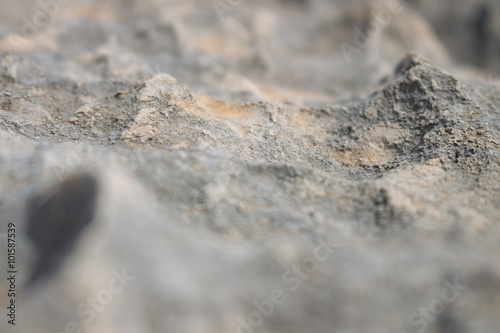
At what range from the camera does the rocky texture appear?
1479 mm

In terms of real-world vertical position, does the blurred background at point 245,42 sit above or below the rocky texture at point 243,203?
above

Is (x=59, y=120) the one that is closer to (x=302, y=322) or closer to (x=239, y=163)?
(x=239, y=163)

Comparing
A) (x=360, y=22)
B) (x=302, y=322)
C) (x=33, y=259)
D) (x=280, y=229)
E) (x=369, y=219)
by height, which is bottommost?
(x=33, y=259)

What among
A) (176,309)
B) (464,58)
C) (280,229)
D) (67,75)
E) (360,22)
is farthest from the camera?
(464,58)

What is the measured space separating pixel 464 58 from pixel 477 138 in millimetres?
3965

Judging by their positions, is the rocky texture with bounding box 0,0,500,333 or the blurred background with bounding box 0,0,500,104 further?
the blurred background with bounding box 0,0,500,104

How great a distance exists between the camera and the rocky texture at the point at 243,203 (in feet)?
4.85

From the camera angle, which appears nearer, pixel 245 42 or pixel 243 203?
pixel 243 203

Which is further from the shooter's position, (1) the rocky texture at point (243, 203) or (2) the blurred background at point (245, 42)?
(2) the blurred background at point (245, 42)

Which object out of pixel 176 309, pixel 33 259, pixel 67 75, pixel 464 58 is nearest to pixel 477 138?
pixel 176 309

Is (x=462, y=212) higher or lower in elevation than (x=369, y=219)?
higher

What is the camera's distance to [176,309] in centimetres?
146

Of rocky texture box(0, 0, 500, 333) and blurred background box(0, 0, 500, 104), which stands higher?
blurred background box(0, 0, 500, 104)

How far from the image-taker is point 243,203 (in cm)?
187
